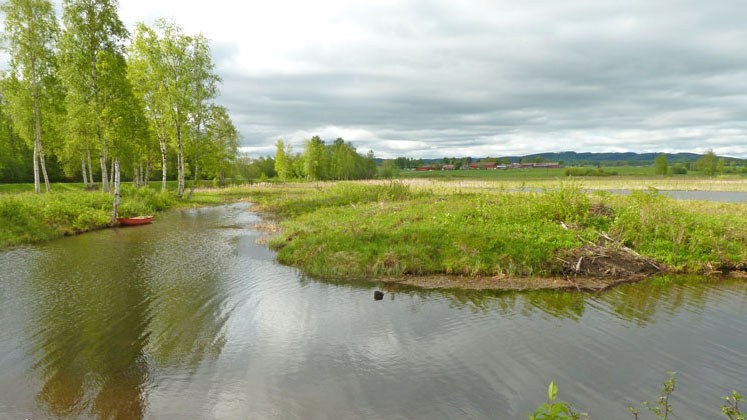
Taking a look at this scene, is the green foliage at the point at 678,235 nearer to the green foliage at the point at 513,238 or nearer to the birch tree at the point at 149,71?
the green foliage at the point at 513,238

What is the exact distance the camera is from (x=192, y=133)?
42.1 m

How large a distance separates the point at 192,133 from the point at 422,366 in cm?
4303

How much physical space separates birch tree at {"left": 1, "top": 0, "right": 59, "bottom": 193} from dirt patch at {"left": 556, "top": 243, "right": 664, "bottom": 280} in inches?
1540

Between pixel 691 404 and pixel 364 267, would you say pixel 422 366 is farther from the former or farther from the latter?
pixel 364 267

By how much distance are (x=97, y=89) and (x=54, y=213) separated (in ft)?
27.6

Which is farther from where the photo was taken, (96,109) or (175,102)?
(175,102)

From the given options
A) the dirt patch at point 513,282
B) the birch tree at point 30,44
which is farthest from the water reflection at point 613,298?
the birch tree at point 30,44

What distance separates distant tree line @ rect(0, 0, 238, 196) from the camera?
22672 millimetres

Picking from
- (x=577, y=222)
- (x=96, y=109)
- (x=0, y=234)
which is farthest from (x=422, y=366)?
(x=96, y=109)

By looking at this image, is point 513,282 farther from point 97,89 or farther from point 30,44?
point 30,44

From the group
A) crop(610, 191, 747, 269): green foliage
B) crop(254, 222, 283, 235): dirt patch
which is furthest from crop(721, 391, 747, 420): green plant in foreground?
crop(254, 222, 283, 235): dirt patch

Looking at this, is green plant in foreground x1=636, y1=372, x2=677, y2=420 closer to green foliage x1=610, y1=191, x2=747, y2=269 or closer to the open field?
the open field

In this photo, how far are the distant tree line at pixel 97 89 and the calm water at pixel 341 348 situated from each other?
1447cm

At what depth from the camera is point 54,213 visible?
74.8 ft
